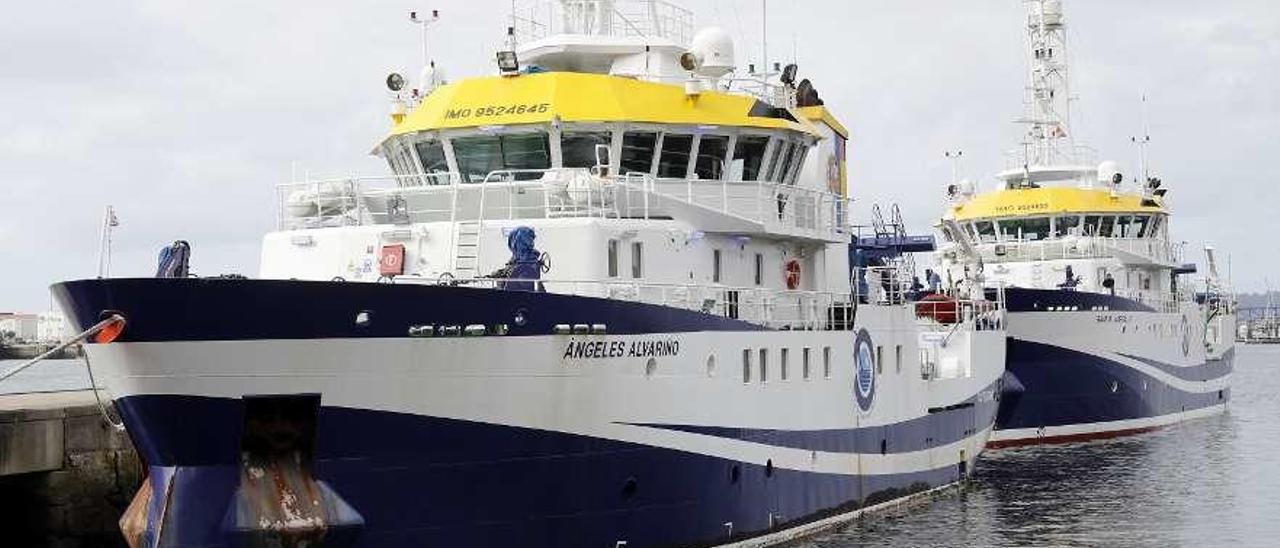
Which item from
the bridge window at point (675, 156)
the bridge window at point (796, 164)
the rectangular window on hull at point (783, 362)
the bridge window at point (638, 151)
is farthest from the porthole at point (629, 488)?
the bridge window at point (796, 164)

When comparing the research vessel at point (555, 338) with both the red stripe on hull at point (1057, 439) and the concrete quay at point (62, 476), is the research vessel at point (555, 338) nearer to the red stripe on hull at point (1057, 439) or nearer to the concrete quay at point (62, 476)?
the concrete quay at point (62, 476)

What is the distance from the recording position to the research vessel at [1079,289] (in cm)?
4266

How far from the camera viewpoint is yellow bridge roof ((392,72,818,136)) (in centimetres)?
2211

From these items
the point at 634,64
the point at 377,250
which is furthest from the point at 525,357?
the point at 634,64

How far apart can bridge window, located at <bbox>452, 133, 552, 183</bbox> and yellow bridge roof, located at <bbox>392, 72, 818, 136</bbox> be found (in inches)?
14.5

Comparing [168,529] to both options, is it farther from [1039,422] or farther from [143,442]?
[1039,422]

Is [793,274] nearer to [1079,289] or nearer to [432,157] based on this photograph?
[432,157]

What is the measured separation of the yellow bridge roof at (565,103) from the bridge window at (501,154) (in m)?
0.37

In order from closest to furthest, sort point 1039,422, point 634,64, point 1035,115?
1. point 634,64
2. point 1039,422
3. point 1035,115

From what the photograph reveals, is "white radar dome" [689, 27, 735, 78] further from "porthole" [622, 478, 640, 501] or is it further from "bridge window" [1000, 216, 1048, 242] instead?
"bridge window" [1000, 216, 1048, 242]

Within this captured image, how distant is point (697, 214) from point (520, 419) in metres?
5.81

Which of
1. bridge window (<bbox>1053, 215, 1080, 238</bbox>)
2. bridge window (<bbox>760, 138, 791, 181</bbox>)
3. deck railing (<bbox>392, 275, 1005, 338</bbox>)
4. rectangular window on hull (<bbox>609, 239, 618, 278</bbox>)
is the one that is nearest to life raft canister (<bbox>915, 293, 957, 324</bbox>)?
deck railing (<bbox>392, 275, 1005, 338</bbox>)

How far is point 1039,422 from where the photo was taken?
42.9 m

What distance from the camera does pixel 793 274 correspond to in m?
24.7
